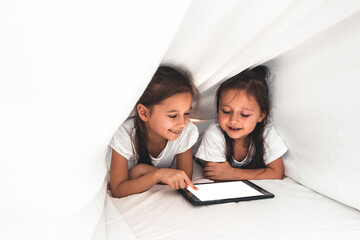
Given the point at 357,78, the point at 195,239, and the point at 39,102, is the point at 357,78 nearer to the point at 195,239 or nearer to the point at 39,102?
the point at 195,239

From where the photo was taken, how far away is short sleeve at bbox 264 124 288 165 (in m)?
0.76

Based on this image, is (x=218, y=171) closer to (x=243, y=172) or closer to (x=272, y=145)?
(x=243, y=172)

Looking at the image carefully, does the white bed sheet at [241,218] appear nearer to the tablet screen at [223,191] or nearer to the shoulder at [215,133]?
the tablet screen at [223,191]

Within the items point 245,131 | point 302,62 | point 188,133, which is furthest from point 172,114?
point 302,62

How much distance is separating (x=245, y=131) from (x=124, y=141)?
36 centimetres

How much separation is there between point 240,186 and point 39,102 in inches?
19.8

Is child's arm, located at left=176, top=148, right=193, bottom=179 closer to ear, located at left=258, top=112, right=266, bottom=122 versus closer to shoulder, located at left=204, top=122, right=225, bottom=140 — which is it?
shoulder, located at left=204, top=122, right=225, bottom=140

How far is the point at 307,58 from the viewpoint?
2.14 ft

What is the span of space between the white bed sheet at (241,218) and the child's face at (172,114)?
6.9 inches

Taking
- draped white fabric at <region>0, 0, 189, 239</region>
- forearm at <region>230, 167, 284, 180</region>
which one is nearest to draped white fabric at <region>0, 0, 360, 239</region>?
draped white fabric at <region>0, 0, 189, 239</region>

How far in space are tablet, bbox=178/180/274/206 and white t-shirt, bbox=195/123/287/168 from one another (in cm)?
15

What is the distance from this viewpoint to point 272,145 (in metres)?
0.78

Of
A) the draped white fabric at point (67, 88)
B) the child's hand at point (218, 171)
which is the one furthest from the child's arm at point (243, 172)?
the draped white fabric at point (67, 88)

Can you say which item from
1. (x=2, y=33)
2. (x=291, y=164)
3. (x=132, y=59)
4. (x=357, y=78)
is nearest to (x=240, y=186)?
(x=291, y=164)
